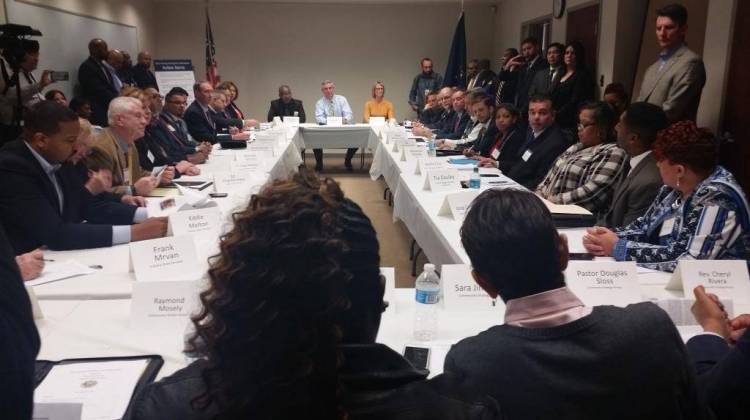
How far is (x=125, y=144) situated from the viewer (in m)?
3.32

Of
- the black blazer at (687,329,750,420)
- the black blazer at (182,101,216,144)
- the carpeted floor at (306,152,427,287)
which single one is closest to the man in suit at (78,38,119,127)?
the black blazer at (182,101,216,144)

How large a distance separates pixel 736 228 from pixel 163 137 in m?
3.96

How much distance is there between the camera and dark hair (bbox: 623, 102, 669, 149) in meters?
2.67

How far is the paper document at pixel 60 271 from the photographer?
186cm

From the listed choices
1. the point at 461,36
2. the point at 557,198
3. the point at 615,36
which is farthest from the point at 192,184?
the point at 461,36

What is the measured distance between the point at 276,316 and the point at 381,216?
4.99m

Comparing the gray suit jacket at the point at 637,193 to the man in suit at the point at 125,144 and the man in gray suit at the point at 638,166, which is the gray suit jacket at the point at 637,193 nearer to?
the man in gray suit at the point at 638,166

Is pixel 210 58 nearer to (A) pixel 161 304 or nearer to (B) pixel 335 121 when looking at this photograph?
(B) pixel 335 121

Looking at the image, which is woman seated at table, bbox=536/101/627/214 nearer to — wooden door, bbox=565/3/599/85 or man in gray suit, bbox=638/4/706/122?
man in gray suit, bbox=638/4/706/122

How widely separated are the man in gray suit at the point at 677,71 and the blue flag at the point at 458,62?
17.0ft

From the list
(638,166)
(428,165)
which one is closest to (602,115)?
(638,166)

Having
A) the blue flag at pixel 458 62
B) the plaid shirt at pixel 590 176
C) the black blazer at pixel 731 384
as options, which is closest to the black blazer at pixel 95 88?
the blue flag at pixel 458 62

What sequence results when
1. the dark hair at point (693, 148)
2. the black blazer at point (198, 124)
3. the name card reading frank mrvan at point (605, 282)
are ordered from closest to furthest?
the name card reading frank mrvan at point (605, 282)
the dark hair at point (693, 148)
the black blazer at point (198, 124)

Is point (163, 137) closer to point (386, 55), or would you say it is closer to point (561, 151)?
point (561, 151)
